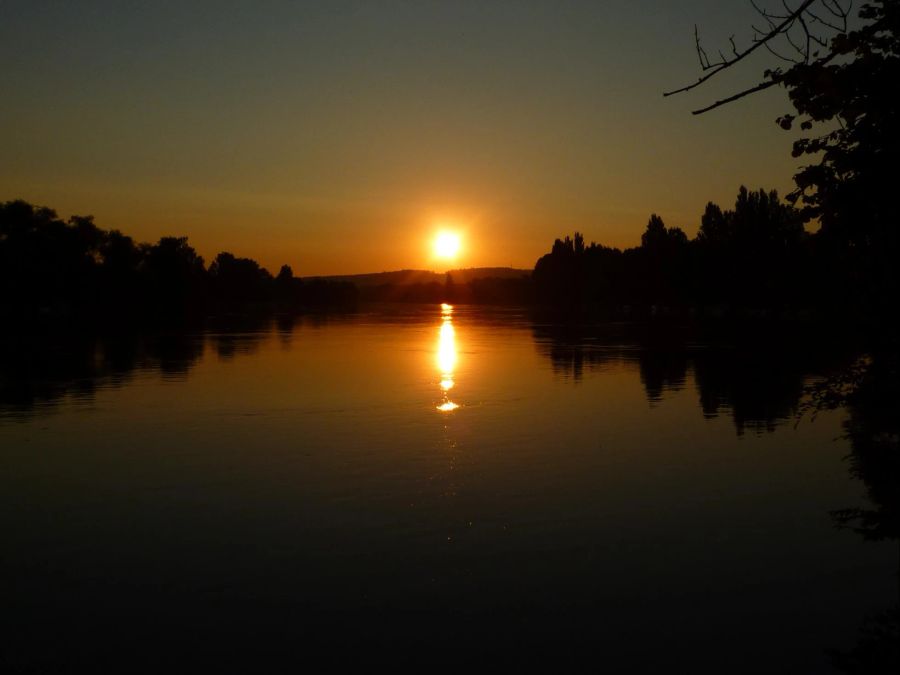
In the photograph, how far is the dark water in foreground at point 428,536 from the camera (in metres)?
11.0

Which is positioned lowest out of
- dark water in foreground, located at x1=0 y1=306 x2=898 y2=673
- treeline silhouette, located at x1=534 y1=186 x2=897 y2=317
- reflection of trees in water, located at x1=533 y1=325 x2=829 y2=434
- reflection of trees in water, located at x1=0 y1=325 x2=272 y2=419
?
reflection of trees in water, located at x1=533 y1=325 x2=829 y2=434

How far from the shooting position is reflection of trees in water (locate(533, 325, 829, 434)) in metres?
31.9

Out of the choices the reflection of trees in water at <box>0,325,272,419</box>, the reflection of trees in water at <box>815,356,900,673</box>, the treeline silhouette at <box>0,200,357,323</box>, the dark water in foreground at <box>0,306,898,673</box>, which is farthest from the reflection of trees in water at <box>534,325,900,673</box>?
the treeline silhouette at <box>0,200,357,323</box>

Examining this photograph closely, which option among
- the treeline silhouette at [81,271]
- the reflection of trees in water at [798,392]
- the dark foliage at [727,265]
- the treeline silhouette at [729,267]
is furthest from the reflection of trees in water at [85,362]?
the dark foliage at [727,265]

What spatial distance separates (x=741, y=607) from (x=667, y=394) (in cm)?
2470

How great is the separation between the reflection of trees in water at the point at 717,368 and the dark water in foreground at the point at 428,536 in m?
0.52

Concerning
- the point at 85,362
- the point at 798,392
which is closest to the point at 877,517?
the point at 798,392

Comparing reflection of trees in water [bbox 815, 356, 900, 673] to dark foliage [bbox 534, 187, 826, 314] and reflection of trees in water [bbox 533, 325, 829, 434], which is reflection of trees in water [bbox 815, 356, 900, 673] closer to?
reflection of trees in water [bbox 533, 325, 829, 434]

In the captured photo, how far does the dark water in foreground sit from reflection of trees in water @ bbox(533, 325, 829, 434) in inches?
20.5

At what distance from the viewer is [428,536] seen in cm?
1520

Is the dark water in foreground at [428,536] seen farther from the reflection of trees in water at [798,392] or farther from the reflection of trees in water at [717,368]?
the reflection of trees in water at [717,368]

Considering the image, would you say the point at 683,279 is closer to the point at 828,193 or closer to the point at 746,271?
the point at 746,271

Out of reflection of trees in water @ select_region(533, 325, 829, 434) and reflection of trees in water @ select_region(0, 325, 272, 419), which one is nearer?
reflection of trees in water @ select_region(533, 325, 829, 434)

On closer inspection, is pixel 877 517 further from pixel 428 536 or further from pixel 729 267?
pixel 729 267
